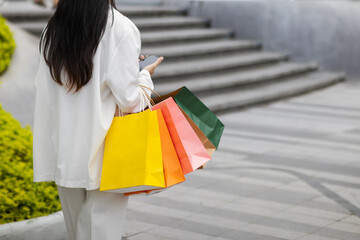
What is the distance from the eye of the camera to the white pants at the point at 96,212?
10.5 ft

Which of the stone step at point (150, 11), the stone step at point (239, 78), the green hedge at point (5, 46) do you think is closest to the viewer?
the green hedge at point (5, 46)

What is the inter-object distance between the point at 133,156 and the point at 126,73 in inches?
16.1

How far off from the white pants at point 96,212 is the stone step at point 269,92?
6.54 metres

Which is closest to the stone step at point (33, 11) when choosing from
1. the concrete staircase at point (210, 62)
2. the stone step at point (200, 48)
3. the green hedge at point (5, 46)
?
the concrete staircase at point (210, 62)

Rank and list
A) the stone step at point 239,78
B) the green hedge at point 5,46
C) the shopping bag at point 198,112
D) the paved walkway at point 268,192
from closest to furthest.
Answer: the shopping bag at point 198,112 → the paved walkway at point 268,192 → the green hedge at point 5,46 → the stone step at point 239,78

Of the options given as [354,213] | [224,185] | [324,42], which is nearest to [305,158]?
[224,185]

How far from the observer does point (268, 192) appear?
5.96 meters

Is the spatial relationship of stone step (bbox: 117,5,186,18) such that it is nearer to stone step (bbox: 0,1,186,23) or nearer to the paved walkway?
stone step (bbox: 0,1,186,23)

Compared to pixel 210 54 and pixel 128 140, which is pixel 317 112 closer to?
pixel 210 54

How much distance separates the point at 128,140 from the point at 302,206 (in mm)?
2877

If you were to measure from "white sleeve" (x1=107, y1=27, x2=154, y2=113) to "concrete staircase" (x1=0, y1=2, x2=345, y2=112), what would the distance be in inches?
264

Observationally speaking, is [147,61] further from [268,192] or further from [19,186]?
[268,192]

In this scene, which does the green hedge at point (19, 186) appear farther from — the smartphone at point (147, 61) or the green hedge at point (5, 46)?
the green hedge at point (5, 46)

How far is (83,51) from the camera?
10.1 ft
